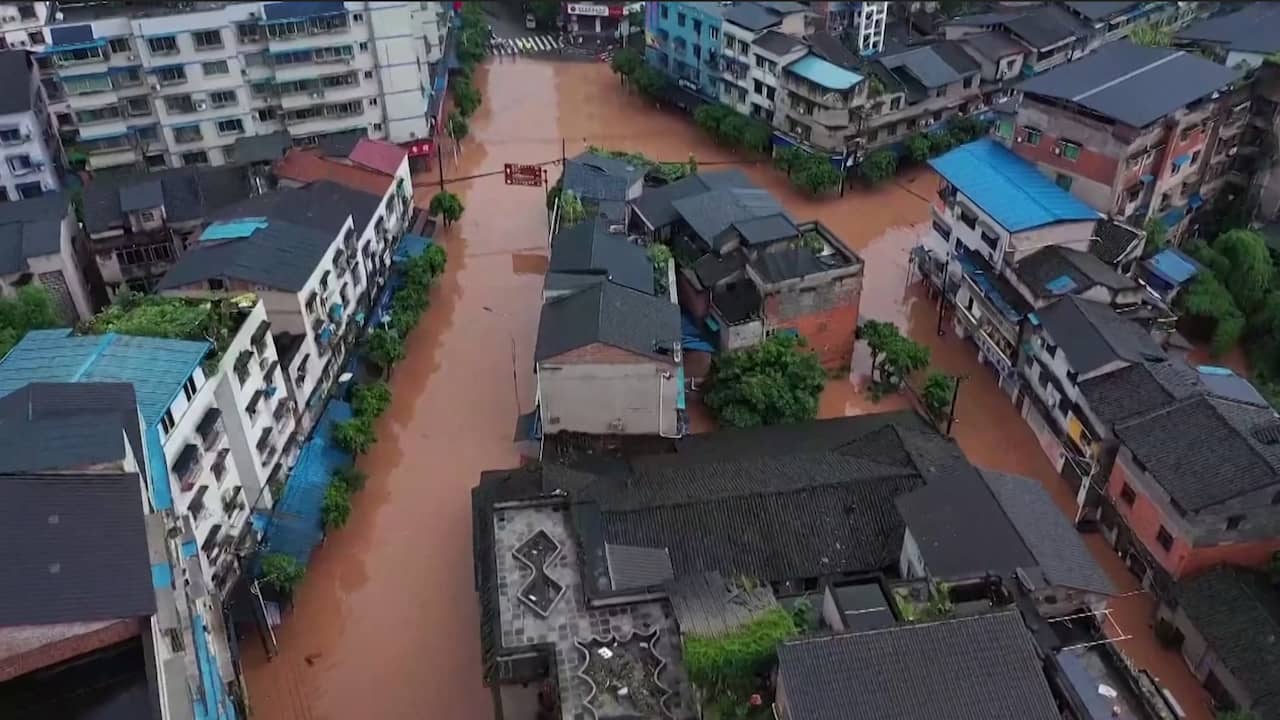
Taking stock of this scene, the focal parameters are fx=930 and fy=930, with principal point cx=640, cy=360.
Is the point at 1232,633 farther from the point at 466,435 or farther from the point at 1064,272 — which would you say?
the point at 466,435

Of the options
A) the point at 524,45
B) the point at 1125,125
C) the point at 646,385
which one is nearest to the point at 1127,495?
the point at 646,385

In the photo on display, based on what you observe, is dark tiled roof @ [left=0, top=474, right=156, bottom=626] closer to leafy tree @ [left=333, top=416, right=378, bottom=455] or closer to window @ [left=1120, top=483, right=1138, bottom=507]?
leafy tree @ [left=333, top=416, right=378, bottom=455]

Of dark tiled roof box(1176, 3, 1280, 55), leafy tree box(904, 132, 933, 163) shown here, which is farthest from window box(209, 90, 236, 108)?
dark tiled roof box(1176, 3, 1280, 55)

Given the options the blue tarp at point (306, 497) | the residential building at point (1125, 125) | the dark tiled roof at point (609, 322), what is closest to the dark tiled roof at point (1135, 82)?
the residential building at point (1125, 125)

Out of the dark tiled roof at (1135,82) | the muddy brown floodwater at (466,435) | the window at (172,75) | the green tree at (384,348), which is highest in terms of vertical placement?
the dark tiled roof at (1135,82)

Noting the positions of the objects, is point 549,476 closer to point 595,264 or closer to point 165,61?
point 595,264

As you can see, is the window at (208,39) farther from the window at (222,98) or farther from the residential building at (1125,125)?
the residential building at (1125,125)
